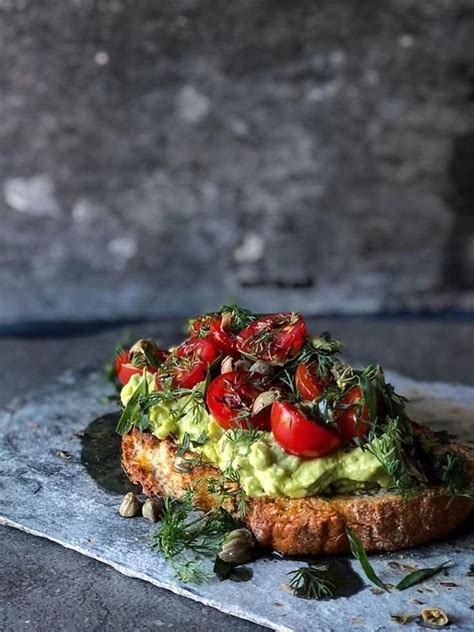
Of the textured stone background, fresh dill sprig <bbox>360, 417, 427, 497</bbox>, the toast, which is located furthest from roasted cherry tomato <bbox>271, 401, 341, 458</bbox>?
the textured stone background

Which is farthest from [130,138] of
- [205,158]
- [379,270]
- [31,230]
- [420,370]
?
[420,370]

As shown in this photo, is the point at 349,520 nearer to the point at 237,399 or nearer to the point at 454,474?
the point at 454,474

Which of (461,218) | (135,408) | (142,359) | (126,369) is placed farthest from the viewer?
(461,218)

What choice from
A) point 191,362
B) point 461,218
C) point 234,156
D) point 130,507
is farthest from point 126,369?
point 461,218

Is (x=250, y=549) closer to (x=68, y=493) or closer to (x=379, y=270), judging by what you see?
(x=68, y=493)

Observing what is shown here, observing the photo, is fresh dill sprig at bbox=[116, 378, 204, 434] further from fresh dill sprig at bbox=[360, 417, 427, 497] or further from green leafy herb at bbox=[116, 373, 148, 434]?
fresh dill sprig at bbox=[360, 417, 427, 497]

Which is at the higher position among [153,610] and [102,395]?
[102,395]
